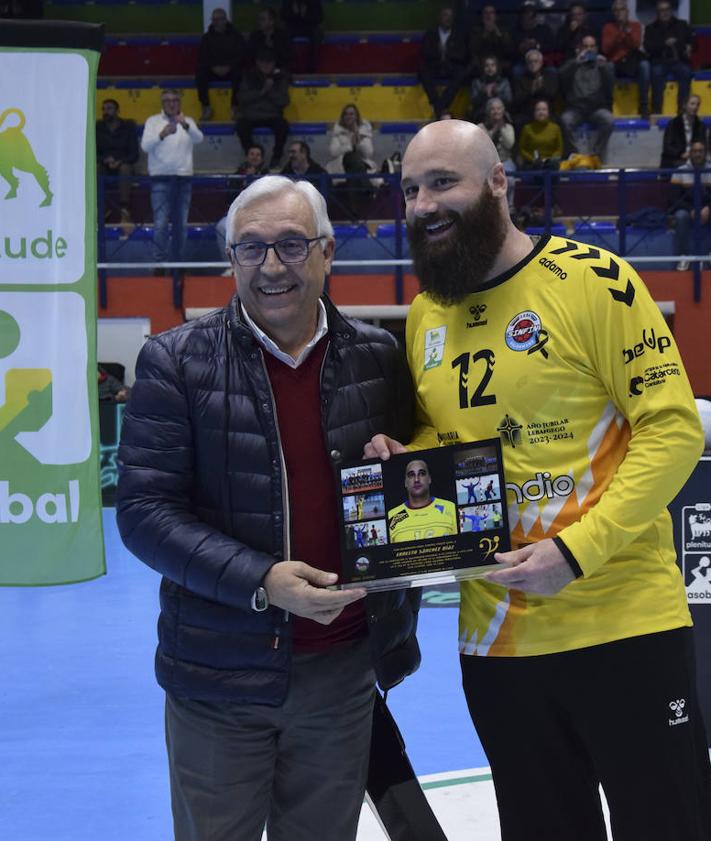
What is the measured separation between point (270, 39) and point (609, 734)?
14.2 meters

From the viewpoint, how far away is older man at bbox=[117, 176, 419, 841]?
2449 mm

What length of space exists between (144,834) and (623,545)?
2.23m

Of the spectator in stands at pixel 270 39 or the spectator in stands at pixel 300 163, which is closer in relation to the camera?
the spectator in stands at pixel 300 163

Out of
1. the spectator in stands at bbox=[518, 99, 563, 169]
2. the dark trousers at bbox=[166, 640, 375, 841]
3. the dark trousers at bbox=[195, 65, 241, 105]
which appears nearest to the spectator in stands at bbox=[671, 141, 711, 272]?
the spectator in stands at bbox=[518, 99, 563, 169]

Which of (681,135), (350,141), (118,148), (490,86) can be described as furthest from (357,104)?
(681,135)

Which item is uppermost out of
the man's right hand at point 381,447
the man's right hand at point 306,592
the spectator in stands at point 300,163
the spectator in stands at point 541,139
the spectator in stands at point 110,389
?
the spectator in stands at point 541,139

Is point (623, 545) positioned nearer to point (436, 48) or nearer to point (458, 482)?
point (458, 482)

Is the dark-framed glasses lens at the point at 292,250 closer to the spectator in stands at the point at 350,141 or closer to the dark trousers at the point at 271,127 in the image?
the spectator in stands at the point at 350,141

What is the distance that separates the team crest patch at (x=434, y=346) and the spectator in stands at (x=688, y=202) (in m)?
10.4

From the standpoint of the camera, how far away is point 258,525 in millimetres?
2455

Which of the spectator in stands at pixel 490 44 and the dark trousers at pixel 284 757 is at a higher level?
the spectator in stands at pixel 490 44

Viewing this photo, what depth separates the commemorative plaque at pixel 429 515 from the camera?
95.2 inches

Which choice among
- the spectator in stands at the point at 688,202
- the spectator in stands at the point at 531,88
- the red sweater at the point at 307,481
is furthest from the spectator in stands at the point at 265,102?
the red sweater at the point at 307,481

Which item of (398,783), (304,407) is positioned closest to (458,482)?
(304,407)
